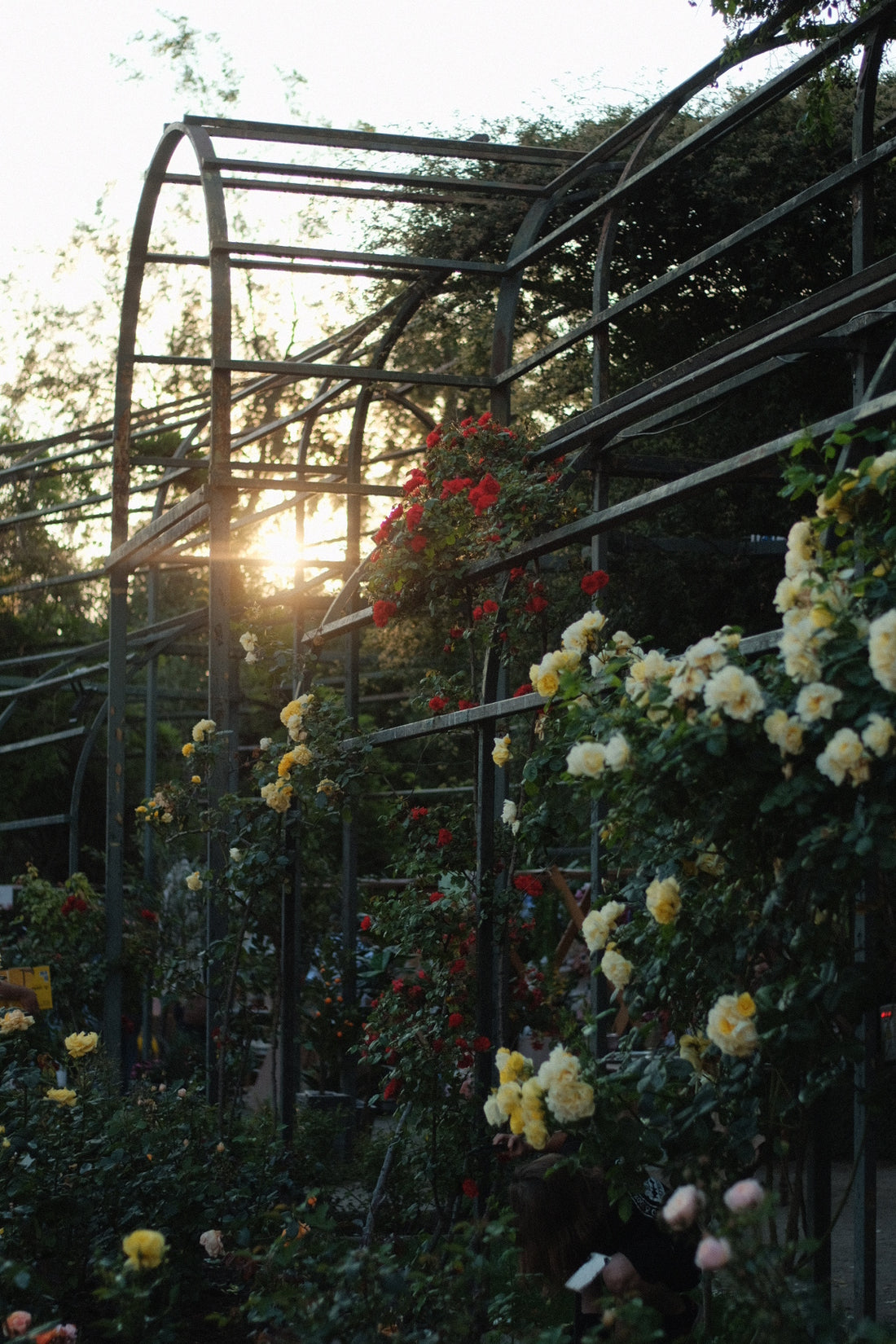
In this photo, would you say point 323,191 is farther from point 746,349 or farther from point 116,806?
point 116,806

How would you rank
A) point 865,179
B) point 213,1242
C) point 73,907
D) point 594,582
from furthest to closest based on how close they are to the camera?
1. point 73,907
2. point 594,582
3. point 865,179
4. point 213,1242

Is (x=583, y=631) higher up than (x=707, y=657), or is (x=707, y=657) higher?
(x=583, y=631)

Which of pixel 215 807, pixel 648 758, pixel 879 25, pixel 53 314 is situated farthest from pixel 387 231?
pixel 53 314

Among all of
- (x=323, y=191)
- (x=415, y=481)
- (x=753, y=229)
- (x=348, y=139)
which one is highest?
(x=348, y=139)

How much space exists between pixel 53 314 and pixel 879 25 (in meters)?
13.4

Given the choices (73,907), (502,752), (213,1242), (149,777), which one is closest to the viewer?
(213,1242)

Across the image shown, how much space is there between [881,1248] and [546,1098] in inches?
143

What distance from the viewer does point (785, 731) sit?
2.06m

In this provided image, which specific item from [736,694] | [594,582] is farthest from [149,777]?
[736,694]

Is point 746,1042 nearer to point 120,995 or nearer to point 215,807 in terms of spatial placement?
point 215,807

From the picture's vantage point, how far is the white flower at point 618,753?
2236 millimetres

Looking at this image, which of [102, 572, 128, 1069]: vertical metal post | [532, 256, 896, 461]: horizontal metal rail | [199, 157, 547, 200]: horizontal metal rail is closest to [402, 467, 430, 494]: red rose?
[532, 256, 896, 461]: horizontal metal rail

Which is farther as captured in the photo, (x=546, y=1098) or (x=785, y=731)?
(x=546, y=1098)

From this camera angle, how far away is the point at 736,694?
6.85 feet
